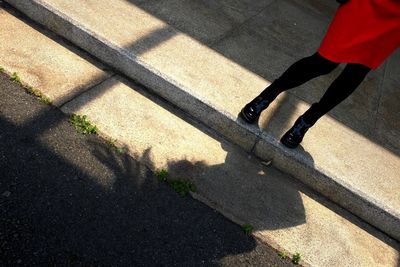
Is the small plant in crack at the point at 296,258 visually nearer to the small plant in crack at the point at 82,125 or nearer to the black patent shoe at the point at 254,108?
the black patent shoe at the point at 254,108

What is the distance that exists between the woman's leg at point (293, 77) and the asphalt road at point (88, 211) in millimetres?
951

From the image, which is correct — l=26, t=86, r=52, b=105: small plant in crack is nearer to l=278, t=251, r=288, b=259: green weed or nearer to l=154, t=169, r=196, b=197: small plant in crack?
l=154, t=169, r=196, b=197: small plant in crack

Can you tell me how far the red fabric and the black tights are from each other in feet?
0.28

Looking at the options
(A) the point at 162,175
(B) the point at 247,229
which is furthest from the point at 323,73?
(A) the point at 162,175

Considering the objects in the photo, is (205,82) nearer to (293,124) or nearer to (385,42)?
(293,124)

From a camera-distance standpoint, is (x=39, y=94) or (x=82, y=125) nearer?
(x=82, y=125)

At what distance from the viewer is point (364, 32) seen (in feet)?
8.25

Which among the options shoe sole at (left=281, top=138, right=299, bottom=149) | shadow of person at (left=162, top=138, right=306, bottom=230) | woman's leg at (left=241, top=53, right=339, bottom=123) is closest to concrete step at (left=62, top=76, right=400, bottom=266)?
shadow of person at (left=162, top=138, right=306, bottom=230)

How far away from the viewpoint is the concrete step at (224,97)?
3195mm

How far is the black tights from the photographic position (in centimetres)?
276

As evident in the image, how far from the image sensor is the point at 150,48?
3.73 meters

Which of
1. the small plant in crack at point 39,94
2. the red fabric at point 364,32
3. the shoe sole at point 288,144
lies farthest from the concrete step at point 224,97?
the red fabric at point 364,32

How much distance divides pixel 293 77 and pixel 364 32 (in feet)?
2.05

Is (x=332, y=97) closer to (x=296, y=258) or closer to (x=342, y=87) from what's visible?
(x=342, y=87)
